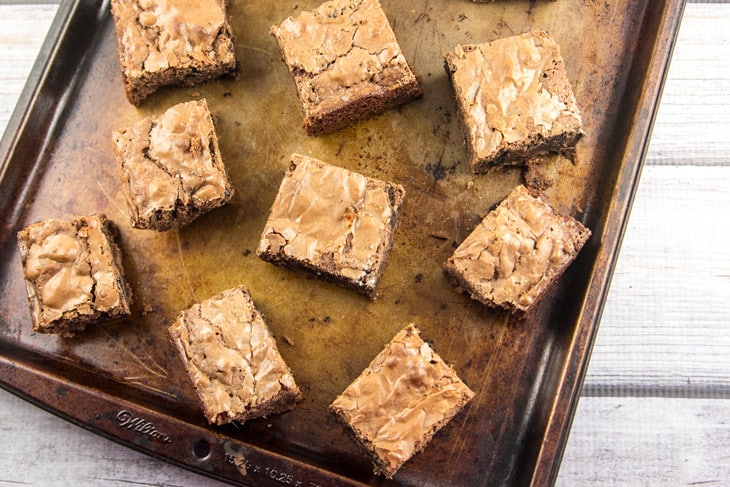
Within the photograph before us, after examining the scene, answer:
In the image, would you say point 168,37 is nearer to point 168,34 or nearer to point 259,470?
point 168,34

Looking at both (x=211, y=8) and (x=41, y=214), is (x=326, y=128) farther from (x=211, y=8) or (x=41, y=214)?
(x=41, y=214)

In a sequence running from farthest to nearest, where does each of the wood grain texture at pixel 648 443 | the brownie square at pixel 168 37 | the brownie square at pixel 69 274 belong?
the wood grain texture at pixel 648 443, the brownie square at pixel 168 37, the brownie square at pixel 69 274

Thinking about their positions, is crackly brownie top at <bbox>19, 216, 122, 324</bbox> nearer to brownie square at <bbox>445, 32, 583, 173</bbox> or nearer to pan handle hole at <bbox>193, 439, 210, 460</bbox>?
pan handle hole at <bbox>193, 439, 210, 460</bbox>

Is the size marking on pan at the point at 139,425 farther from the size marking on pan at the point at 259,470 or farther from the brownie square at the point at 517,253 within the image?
the brownie square at the point at 517,253

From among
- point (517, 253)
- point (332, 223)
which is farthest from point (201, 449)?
point (517, 253)

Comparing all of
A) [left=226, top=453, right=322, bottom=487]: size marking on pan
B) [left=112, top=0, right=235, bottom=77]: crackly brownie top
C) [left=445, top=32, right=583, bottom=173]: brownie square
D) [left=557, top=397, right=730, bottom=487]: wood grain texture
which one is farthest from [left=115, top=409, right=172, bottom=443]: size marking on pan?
[left=557, top=397, right=730, bottom=487]: wood grain texture

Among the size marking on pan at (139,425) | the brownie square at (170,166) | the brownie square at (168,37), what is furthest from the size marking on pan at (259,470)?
the brownie square at (168,37)
